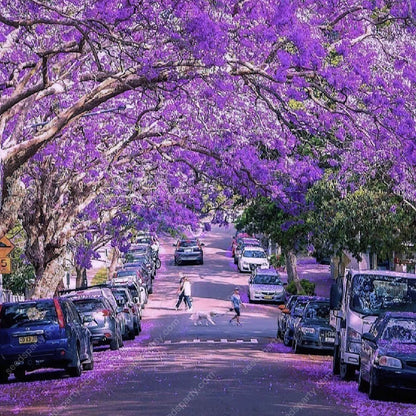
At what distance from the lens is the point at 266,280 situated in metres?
56.6

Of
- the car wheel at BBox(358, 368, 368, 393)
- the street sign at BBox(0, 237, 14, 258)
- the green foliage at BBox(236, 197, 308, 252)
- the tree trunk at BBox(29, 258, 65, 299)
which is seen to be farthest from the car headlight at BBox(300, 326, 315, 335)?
the green foliage at BBox(236, 197, 308, 252)

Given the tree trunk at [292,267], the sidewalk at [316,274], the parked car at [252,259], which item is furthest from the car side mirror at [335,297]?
the parked car at [252,259]

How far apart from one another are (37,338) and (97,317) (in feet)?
27.2

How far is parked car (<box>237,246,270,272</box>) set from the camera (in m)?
72.3

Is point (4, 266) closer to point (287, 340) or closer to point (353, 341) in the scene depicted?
point (287, 340)

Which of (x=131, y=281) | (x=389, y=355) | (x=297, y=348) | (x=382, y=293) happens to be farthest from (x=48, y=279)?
(x=389, y=355)

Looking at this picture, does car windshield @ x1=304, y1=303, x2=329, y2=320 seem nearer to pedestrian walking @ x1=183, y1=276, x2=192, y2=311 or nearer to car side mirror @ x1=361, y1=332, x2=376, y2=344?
car side mirror @ x1=361, y1=332, x2=376, y2=344

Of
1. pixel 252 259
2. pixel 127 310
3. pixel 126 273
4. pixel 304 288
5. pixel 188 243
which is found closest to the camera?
pixel 127 310

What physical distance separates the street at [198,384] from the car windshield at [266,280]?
16.9 metres

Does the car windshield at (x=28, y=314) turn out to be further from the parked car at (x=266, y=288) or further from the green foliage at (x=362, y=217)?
the parked car at (x=266, y=288)

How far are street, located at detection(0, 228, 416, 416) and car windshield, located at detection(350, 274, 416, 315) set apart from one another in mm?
1609

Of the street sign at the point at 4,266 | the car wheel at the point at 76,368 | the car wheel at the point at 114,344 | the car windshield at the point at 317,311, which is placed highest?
the street sign at the point at 4,266

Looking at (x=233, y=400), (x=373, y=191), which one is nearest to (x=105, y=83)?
(x=233, y=400)

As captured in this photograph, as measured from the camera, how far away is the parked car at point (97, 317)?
1179 inches
